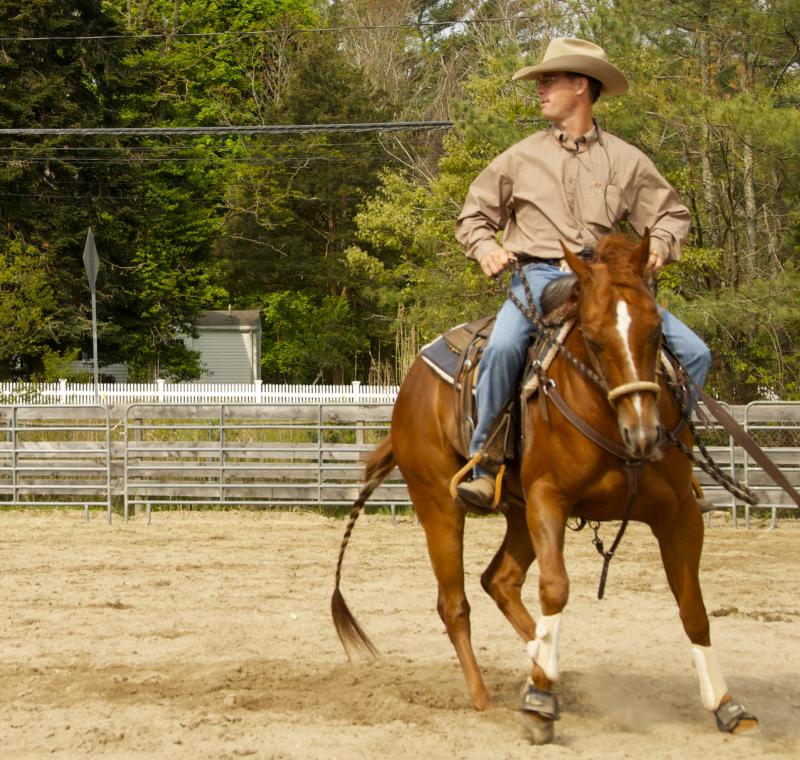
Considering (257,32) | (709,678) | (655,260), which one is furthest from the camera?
(257,32)

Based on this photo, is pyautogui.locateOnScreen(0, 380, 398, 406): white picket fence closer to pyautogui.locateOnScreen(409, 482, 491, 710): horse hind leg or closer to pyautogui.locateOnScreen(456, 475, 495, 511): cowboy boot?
pyautogui.locateOnScreen(409, 482, 491, 710): horse hind leg

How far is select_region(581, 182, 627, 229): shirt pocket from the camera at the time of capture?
566cm

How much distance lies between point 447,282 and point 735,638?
755 inches

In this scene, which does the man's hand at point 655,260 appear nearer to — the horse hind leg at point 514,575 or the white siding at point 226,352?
the horse hind leg at point 514,575

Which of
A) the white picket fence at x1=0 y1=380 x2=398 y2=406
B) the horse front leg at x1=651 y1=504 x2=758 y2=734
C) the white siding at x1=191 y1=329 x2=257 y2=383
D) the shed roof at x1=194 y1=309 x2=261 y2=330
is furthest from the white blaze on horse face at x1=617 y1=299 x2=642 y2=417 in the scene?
the white siding at x1=191 y1=329 x2=257 y2=383

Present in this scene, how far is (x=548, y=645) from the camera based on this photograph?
526cm

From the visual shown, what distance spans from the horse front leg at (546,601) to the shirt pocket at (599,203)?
3.97 feet

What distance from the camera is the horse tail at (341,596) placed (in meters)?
6.80

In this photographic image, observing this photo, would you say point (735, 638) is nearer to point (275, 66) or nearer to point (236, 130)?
point (236, 130)

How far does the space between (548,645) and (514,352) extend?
1.27 meters

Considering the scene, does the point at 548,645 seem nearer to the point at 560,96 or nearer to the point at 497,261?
the point at 497,261

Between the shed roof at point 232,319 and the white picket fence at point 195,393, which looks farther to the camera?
the shed roof at point 232,319

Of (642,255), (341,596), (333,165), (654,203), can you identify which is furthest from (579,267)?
(333,165)

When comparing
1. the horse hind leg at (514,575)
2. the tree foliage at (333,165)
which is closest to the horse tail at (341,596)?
the horse hind leg at (514,575)
